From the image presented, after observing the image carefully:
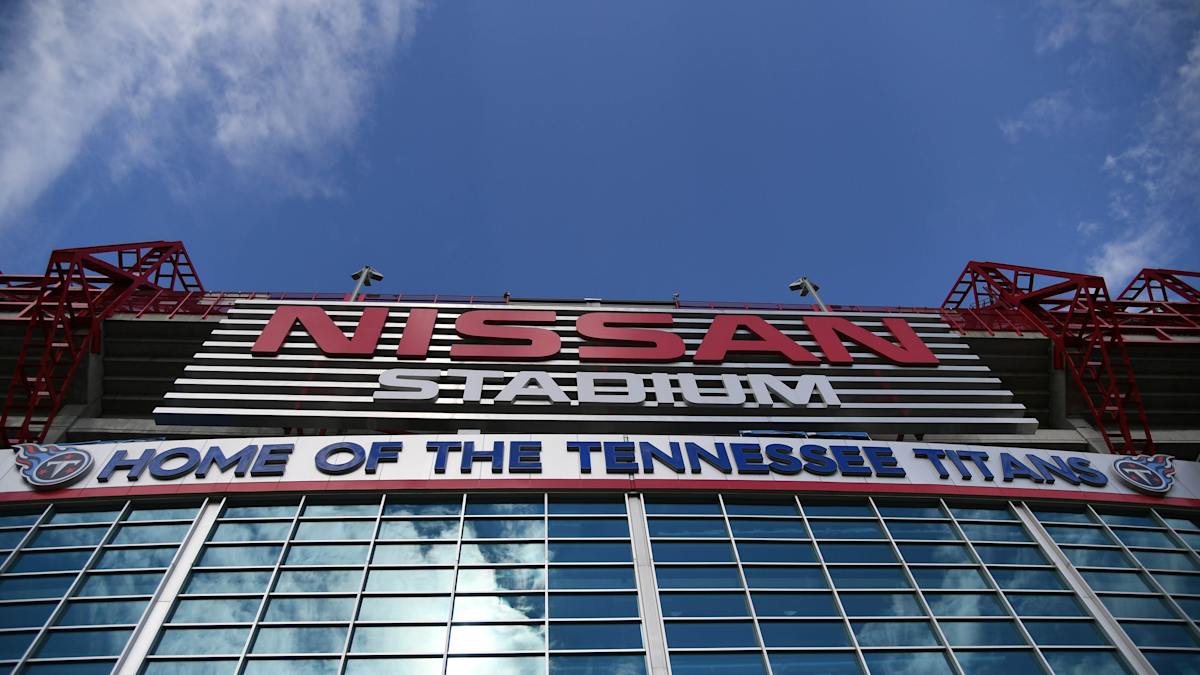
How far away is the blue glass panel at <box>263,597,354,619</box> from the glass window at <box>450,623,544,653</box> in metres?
2.49

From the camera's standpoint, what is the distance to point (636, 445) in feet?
72.2

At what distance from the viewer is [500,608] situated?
16.8 meters

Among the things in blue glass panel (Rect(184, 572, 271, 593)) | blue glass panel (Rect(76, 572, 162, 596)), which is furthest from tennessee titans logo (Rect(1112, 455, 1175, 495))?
blue glass panel (Rect(76, 572, 162, 596))

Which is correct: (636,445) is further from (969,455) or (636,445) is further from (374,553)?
(969,455)

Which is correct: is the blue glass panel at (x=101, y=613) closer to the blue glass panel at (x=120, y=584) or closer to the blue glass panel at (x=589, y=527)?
the blue glass panel at (x=120, y=584)

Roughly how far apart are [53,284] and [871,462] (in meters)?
35.0

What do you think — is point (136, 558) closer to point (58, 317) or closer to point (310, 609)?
point (310, 609)

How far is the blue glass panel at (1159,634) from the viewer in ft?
57.0

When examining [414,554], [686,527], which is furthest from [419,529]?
[686,527]

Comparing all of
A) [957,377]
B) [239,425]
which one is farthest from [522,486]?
[957,377]

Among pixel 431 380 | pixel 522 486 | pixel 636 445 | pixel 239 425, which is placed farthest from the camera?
pixel 431 380

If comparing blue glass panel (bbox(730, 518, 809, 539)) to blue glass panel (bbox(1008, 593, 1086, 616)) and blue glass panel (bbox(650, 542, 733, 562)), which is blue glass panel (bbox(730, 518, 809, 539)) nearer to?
blue glass panel (bbox(650, 542, 733, 562))

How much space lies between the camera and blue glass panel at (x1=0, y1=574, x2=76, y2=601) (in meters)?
17.0

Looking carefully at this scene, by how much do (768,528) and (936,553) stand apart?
4.28 meters
